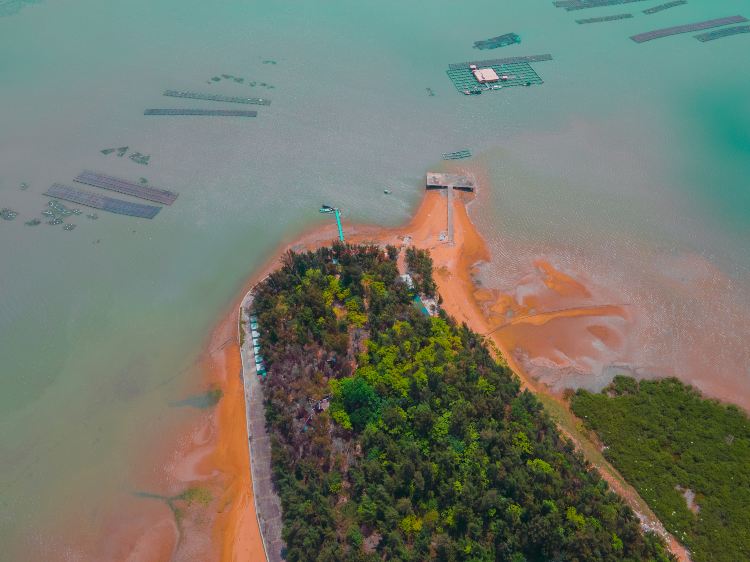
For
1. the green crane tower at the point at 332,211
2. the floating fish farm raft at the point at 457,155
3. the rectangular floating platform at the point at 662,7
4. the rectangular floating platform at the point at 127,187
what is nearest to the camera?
the green crane tower at the point at 332,211

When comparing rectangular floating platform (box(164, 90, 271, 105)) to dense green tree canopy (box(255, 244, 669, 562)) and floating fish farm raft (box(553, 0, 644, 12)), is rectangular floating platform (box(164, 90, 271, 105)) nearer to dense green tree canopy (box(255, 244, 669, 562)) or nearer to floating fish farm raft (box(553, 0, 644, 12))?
dense green tree canopy (box(255, 244, 669, 562))

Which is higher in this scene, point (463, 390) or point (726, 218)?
point (726, 218)

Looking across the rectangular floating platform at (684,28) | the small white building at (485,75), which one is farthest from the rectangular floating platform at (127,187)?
the rectangular floating platform at (684,28)

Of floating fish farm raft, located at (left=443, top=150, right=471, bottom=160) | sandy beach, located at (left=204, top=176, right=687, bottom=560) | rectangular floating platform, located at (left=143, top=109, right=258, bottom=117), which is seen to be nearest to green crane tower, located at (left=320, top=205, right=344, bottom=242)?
sandy beach, located at (left=204, top=176, right=687, bottom=560)

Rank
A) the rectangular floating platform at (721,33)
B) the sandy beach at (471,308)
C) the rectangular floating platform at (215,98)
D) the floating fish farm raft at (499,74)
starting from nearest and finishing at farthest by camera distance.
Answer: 1. the sandy beach at (471,308)
2. the rectangular floating platform at (215,98)
3. the floating fish farm raft at (499,74)
4. the rectangular floating platform at (721,33)

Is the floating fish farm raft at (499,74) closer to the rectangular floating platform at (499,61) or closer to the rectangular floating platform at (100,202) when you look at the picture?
the rectangular floating platform at (499,61)

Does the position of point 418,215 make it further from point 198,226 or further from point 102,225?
point 102,225

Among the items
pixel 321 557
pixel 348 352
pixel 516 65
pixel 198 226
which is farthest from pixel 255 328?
pixel 516 65
